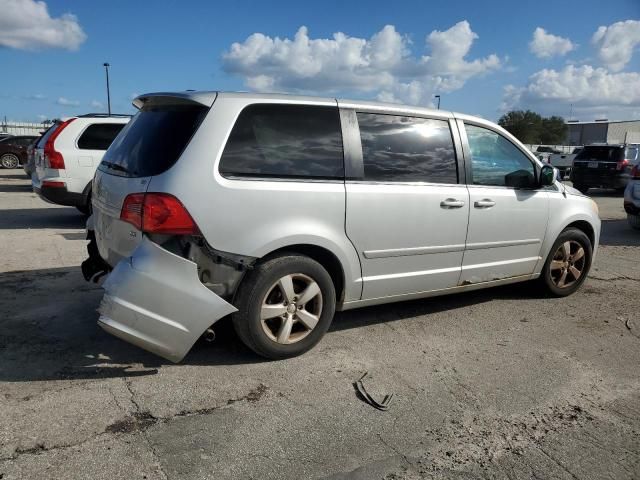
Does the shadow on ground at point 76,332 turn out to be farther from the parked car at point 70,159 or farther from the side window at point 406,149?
the parked car at point 70,159

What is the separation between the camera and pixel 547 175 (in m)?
5.09

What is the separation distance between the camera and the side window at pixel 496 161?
4742mm

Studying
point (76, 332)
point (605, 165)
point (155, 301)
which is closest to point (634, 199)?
point (605, 165)

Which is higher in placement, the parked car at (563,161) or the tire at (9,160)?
the parked car at (563,161)

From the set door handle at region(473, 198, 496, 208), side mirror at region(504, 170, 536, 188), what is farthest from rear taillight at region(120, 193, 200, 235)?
side mirror at region(504, 170, 536, 188)

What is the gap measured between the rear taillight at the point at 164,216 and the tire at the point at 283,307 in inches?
21.1

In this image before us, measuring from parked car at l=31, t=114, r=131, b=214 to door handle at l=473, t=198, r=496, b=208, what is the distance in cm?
651

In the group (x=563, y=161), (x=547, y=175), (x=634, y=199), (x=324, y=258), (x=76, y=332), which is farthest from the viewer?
(x=563, y=161)

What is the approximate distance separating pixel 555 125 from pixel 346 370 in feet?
268

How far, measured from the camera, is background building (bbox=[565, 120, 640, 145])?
71.0 m

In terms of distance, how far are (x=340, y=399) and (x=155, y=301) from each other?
1.29m

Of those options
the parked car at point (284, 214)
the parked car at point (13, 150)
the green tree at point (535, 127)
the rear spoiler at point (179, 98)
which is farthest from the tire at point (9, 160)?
the green tree at point (535, 127)

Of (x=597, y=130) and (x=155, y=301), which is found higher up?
(x=597, y=130)

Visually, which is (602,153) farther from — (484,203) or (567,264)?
(484,203)
